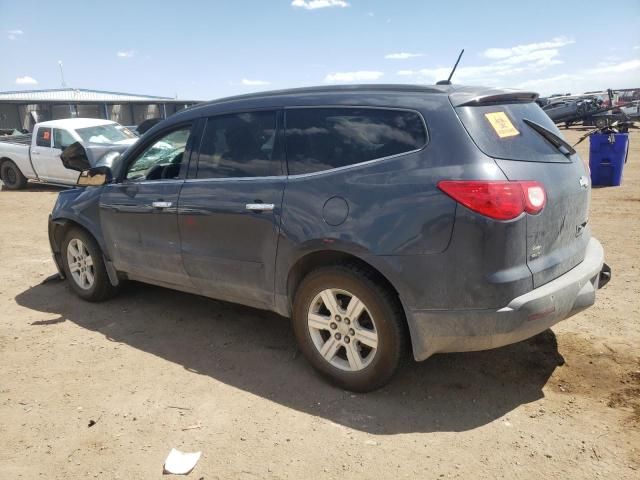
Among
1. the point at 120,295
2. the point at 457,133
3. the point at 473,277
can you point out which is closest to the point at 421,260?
the point at 473,277

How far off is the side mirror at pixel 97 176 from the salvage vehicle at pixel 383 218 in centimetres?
83

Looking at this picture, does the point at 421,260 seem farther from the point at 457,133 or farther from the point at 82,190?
the point at 82,190

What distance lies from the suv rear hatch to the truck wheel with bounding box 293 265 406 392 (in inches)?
33.2

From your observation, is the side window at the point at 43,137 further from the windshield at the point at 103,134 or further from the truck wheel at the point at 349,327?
the truck wheel at the point at 349,327

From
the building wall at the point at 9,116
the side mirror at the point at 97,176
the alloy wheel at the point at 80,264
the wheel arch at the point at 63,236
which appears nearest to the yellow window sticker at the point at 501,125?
the side mirror at the point at 97,176

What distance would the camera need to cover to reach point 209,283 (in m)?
3.89

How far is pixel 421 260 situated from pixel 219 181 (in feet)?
5.45

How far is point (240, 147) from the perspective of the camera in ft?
12.0

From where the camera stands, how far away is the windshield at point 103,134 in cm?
1227

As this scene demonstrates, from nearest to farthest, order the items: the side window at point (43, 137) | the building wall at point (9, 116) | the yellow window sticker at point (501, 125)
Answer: the yellow window sticker at point (501, 125), the side window at point (43, 137), the building wall at point (9, 116)

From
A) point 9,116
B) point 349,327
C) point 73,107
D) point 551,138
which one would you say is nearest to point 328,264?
point 349,327

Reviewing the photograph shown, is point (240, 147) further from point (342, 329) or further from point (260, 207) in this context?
point (342, 329)

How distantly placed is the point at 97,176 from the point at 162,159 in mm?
673

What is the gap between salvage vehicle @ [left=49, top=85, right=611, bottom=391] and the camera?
268 centimetres
